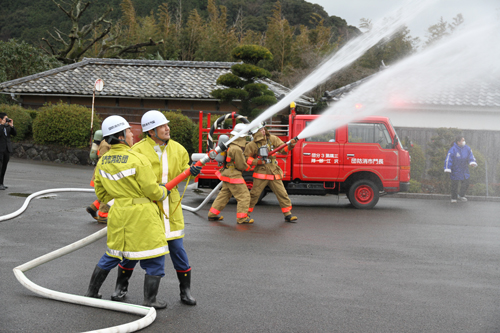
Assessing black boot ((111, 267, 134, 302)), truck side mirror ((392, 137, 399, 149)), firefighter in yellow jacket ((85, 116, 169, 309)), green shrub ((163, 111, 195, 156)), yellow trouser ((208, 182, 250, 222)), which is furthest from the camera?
→ green shrub ((163, 111, 195, 156))

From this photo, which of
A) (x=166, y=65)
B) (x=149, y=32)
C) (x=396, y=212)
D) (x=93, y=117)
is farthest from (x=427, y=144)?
(x=149, y=32)

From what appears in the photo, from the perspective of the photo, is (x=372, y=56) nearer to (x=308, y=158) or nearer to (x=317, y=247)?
(x=308, y=158)

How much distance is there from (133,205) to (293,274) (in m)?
2.34

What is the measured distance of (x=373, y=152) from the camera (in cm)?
1123

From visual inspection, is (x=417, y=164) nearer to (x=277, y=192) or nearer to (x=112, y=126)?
(x=277, y=192)

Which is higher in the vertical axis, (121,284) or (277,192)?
(277,192)

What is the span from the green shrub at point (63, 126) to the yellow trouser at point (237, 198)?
11668mm

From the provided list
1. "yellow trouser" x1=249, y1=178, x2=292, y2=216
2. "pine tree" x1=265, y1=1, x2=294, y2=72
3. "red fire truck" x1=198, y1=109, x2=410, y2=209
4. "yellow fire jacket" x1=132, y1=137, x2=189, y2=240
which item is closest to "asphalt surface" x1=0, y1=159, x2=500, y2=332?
"yellow trouser" x1=249, y1=178, x2=292, y2=216

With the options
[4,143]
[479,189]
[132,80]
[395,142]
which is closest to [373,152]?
[395,142]

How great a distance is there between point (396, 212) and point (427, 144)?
20.6ft

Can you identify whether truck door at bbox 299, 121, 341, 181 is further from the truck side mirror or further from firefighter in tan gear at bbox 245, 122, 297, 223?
firefighter in tan gear at bbox 245, 122, 297, 223

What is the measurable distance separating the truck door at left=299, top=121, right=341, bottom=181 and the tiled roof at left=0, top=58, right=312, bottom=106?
454 inches

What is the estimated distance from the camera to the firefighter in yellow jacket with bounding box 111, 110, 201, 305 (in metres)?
4.54

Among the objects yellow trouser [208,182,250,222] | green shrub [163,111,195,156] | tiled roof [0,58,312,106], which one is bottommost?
yellow trouser [208,182,250,222]
